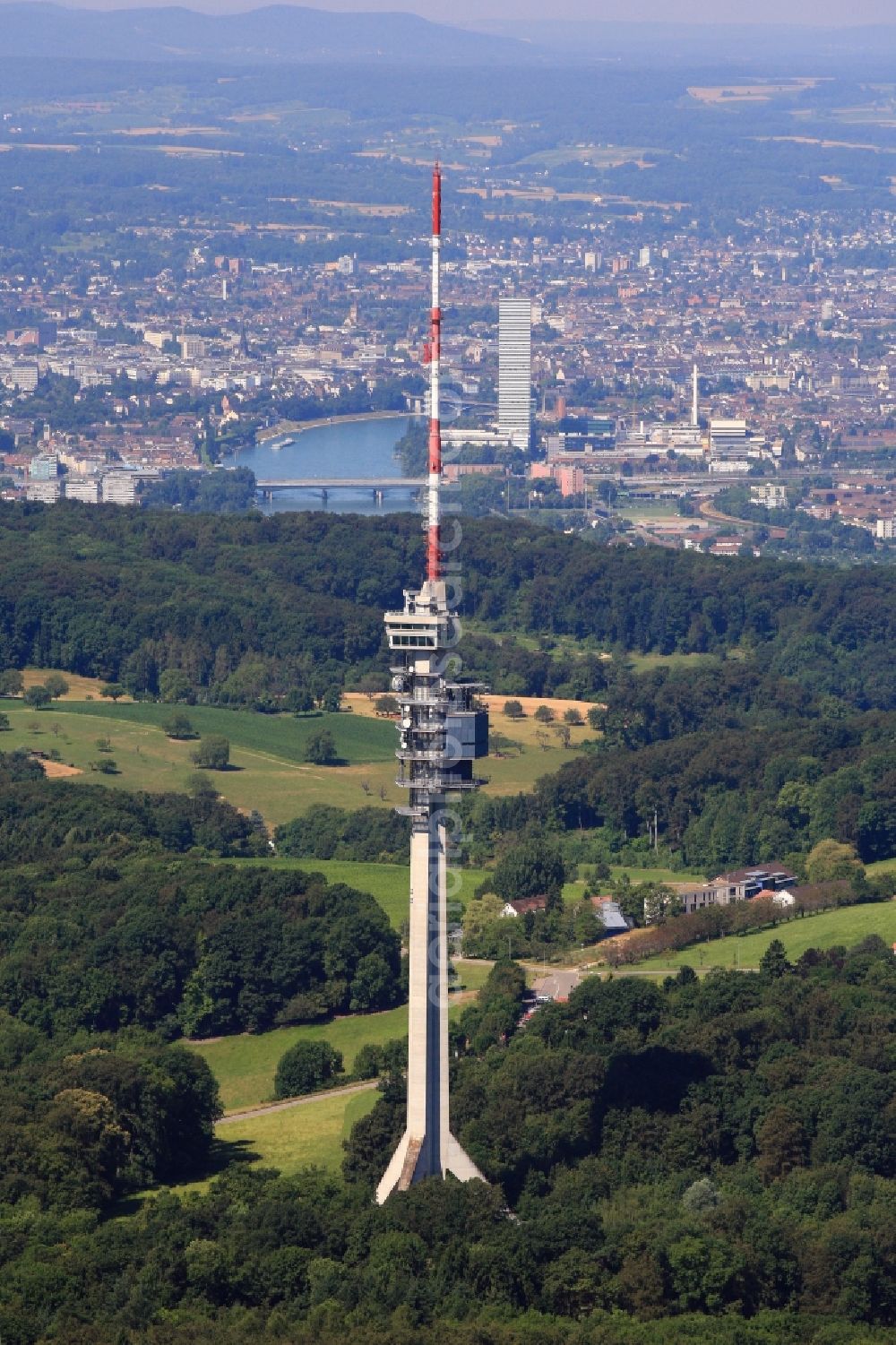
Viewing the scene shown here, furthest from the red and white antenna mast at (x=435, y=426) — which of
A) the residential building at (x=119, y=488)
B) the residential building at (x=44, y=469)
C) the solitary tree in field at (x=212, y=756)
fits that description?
the residential building at (x=44, y=469)

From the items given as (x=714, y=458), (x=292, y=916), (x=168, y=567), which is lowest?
(x=714, y=458)

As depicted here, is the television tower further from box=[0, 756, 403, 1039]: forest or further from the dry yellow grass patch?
the dry yellow grass patch

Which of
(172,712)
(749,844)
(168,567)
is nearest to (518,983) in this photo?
(749,844)

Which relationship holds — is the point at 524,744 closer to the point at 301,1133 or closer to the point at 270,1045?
the point at 270,1045

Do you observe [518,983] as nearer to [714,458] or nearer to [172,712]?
[172,712]

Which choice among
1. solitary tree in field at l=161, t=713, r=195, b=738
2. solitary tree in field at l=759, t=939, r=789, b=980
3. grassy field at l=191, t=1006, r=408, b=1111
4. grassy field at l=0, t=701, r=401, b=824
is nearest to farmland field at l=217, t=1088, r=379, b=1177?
grassy field at l=191, t=1006, r=408, b=1111

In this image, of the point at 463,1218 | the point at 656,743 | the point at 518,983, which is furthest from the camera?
the point at 656,743
